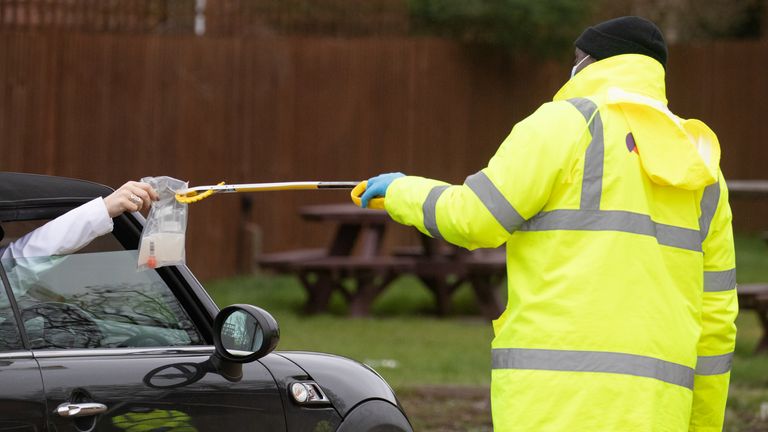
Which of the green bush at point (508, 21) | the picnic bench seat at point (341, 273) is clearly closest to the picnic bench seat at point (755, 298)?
the picnic bench seat at point (341, 273)

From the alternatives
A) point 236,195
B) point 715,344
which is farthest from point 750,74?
point 715,344

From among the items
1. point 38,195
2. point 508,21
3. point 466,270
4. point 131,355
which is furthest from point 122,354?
point 508,21

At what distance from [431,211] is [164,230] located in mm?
761

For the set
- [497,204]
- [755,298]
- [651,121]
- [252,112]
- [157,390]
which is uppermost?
[651,121]

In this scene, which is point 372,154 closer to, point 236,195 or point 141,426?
point 236,195

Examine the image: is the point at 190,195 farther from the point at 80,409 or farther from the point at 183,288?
the point at 80,409

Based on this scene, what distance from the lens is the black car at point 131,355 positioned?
3584 mm

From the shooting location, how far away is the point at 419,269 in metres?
11.9

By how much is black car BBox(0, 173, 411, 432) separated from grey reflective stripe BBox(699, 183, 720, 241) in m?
1.09

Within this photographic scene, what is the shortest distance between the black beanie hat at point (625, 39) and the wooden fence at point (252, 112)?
886 cm

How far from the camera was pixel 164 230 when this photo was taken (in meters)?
3.87

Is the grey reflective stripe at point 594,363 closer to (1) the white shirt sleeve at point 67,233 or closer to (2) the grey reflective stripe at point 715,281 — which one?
(2) the grey reflective stripe at point 715,281

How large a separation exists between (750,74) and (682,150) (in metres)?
15.0

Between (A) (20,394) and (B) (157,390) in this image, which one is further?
(B) (157,390)
